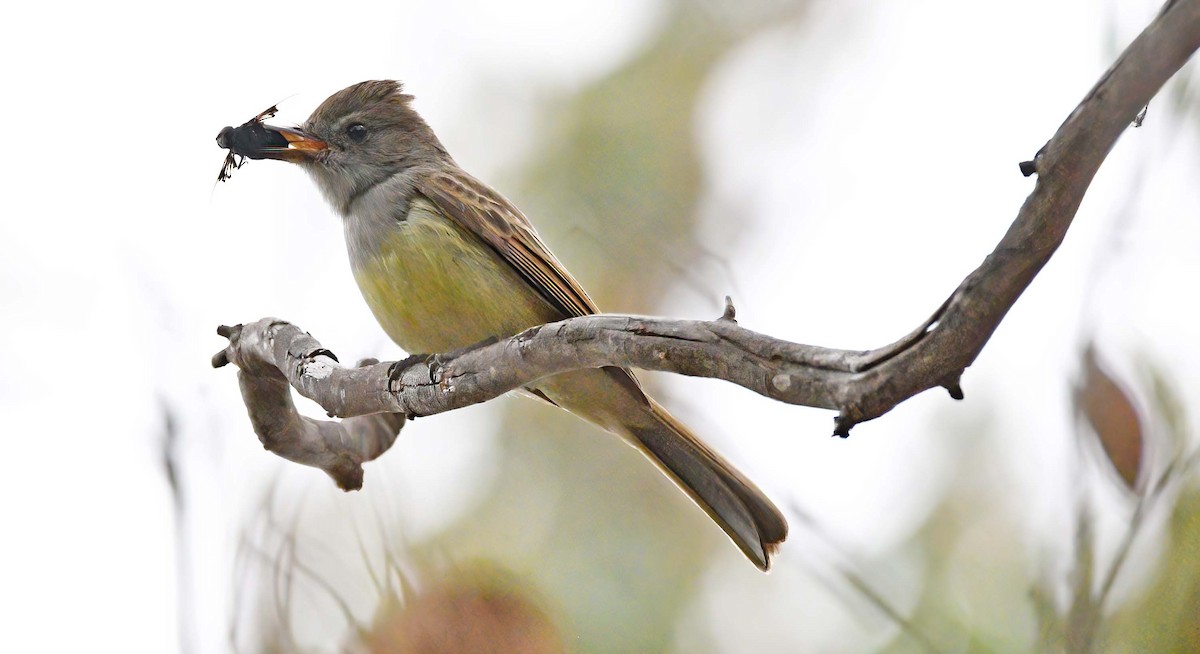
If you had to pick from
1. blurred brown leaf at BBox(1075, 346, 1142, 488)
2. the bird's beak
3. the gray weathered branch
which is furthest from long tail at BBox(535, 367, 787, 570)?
the bird's beak

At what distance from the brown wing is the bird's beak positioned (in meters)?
0.55

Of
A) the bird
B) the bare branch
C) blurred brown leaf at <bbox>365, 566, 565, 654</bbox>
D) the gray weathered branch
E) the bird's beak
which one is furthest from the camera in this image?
the bird's beak

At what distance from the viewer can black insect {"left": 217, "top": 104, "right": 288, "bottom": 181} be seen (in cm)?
387

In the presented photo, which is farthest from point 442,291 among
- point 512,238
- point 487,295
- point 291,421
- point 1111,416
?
point 1111,416

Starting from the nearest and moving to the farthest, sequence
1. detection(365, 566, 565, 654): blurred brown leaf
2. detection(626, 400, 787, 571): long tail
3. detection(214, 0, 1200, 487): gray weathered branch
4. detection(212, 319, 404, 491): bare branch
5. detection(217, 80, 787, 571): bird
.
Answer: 1. detection(214, 0, 1200, 487): gray weathered branch
2. detection(365, 566, 565, 654): blurred brown leaf
3. detection(626, 400, 787, 571): long tail
4. detection(217, 80, 787, 571): bird
5. detection(212, 319, 404, 491): bare branch

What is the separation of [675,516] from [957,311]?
10.4ft

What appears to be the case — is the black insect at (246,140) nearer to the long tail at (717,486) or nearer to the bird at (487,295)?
the bird at (487,295)

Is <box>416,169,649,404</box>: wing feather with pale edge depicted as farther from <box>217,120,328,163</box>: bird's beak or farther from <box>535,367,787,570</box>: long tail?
<box>217,120,328,163</box>: bird's beak

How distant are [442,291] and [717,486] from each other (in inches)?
41.5

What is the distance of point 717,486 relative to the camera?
11.3 ft

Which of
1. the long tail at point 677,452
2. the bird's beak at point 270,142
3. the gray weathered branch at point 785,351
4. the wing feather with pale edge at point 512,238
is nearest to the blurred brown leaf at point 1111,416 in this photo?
the long tail at point 677,452

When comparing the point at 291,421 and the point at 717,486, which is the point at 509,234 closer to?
the point at 291,421

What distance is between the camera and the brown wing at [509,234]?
145 inches

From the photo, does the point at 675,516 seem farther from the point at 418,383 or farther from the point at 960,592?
the point at 418,383
